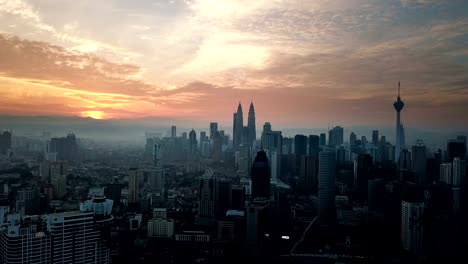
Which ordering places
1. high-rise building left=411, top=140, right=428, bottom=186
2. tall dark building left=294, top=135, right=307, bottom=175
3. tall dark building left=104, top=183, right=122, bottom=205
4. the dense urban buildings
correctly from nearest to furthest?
the dense urban buildings < high-rise building left=411, top=140, right=428, bottom=186 < tall dark building left=104, top=183, right=122, bottom=205 < tall dark building left=294, top=135, right=307, bottom=175

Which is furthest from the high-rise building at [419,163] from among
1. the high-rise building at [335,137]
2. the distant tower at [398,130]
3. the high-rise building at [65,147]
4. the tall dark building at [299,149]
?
the high-rise building at [65,147]

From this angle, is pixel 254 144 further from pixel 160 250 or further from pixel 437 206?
pixel 437 206

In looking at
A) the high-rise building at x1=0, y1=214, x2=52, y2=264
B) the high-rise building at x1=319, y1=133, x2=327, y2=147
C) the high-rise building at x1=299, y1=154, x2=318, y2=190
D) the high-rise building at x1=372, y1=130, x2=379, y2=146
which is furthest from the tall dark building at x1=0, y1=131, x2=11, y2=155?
the high-rise building at x1=299, y1=154, x2=318, y2=190

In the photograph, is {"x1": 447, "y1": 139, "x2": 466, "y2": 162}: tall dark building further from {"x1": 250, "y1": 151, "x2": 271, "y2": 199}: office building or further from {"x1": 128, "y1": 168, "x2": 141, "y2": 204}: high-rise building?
{"x1": 128, "y1": 168, "x2": 141, "y2": 204}: high-rise building

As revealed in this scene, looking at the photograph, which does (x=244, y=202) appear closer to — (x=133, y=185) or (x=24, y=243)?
(x=133, y=185)

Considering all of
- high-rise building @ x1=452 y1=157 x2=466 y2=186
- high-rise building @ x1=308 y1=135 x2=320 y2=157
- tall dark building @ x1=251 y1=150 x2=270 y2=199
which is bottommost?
tall dark building @ x1=251 y1=150 x2=270 y2=199

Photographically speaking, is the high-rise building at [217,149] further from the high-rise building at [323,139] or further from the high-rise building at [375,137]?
the high-rise building at [375,137]

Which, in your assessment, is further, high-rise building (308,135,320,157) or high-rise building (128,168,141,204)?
high-rise building (308,135,320,157)
